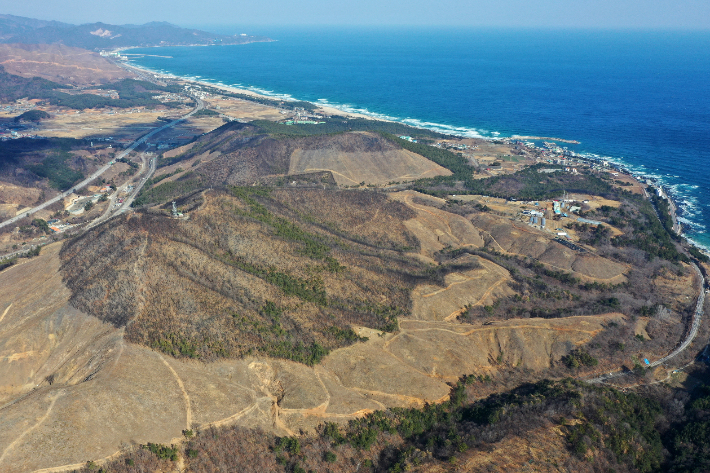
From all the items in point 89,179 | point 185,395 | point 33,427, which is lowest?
point 185,395

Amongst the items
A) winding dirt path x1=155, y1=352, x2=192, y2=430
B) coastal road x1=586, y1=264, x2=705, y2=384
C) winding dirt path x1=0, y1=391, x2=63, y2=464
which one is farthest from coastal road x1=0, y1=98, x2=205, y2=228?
coastal road x1=586, y1=264, x2=705, y2=384

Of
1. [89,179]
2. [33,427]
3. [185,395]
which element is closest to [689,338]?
[185,395]

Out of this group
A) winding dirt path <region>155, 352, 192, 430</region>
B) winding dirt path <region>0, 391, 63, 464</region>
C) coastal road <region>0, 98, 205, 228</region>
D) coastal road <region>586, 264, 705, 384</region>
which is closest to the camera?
winding dirt path <region>0, 391, 63, 464</region>

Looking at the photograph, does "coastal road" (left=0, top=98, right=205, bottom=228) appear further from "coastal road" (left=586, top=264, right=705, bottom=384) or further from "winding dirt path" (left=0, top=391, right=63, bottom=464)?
"coastal road" (left=586, top=264, right=705, bottom=384)

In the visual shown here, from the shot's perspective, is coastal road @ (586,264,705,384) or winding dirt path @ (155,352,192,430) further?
coastal road @ (586,264,705,384)

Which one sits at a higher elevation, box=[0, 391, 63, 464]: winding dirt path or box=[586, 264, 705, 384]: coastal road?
box=[0, 391, 63, 464]: winding dirt path

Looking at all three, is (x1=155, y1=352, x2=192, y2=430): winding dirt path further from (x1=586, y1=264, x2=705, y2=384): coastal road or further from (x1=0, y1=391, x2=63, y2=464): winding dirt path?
(x1=586, y1=264, x2=705, y2=384): coastal road

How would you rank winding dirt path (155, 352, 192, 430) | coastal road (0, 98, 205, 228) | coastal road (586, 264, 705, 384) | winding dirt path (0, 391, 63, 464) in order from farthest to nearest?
coastal road (0, 98, 205, 228)
coastal road (586, 264, 705, 384)
winding dirt path (155, 352, 192, 430)
winding dirt path (0, 391, 63, 464)

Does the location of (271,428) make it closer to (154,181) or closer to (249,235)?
(249,235)

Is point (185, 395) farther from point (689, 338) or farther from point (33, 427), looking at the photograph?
point (689, 338)

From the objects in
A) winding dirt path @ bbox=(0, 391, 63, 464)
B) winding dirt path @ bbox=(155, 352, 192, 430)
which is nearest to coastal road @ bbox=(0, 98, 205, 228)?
winding dirt path @ bbox=(0, 391, 63, 464)

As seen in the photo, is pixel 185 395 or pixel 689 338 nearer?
pixel 185 395

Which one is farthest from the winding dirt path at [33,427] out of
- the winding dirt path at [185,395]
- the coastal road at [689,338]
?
the coastal road at [689,338]
